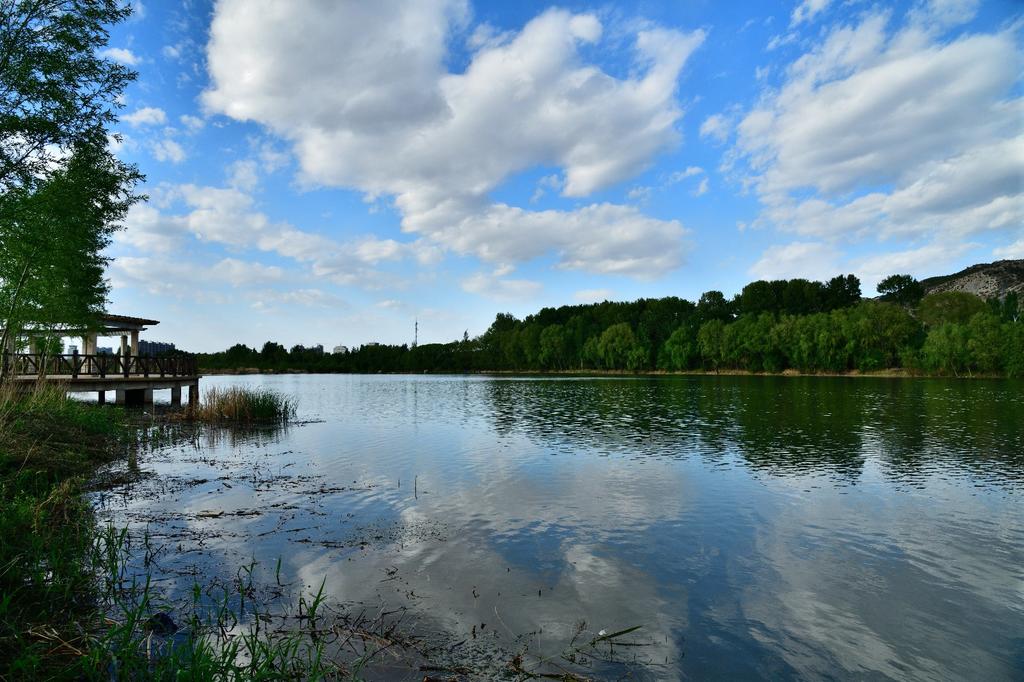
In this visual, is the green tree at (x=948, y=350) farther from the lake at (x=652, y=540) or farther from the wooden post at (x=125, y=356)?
the wooden post at (x=125, y=356)

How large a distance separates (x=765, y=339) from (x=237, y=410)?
11246 cm

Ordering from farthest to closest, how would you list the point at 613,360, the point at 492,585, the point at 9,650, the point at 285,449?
the point at 613,360 → the point at 285,449 → the point at 492,585 → the point at 9,650

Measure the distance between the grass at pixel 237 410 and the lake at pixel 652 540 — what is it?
892 cm

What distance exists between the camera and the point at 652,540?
11.7m

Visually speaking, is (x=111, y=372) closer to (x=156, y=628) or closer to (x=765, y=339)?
(x=156, y=628)

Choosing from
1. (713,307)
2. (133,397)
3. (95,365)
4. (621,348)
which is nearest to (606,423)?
(95,365)

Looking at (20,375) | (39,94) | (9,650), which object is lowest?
(9,650)

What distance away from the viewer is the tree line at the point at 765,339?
89.2m

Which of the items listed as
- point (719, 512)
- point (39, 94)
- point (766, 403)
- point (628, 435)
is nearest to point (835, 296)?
point (766, 403)

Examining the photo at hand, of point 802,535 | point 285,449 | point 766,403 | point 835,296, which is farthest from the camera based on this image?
point 835,296

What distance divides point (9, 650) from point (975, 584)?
1394cm

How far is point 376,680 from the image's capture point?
20.1 ft

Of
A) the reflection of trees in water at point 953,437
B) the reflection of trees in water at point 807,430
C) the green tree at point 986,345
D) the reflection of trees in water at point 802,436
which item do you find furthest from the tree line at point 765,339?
the reflection of trees in water at point 802,436

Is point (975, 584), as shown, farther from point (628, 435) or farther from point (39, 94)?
point (39, 94)
